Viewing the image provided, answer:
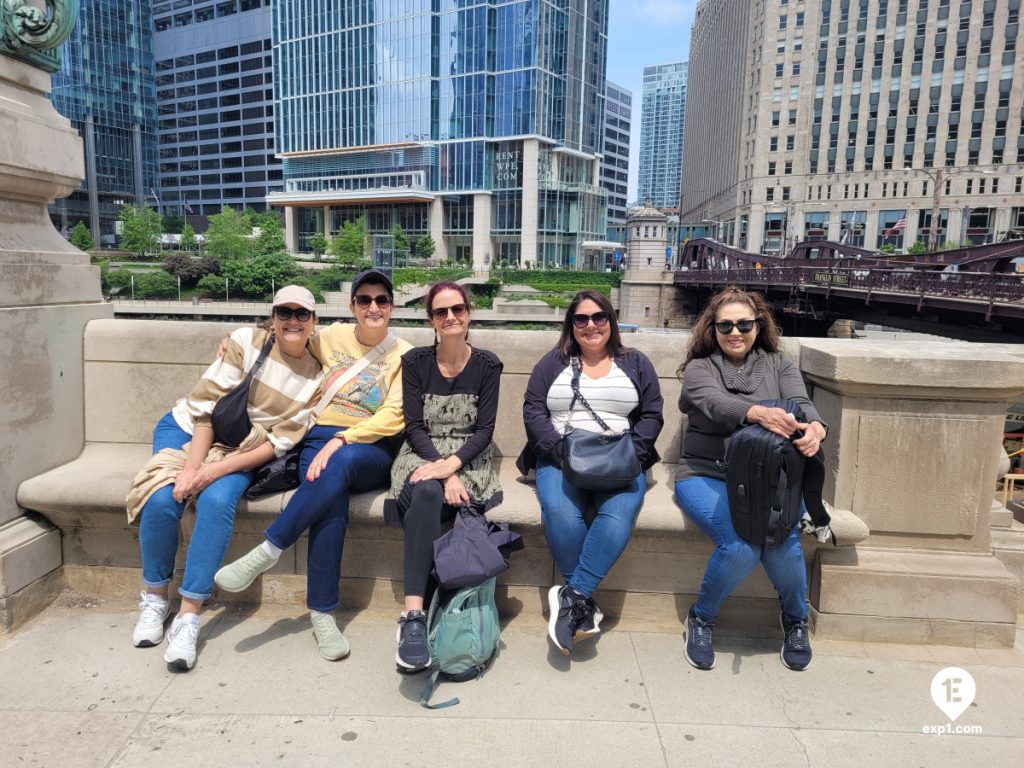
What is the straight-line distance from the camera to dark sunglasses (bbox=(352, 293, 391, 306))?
3570 mm

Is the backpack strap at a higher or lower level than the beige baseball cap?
lower

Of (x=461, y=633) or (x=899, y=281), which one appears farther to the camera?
(x=899, y=281)

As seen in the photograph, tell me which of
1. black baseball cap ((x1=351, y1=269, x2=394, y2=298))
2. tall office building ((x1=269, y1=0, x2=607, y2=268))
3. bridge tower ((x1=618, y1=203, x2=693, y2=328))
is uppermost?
tall office building ((x1=269, y1=0, x2=607, y2=268))

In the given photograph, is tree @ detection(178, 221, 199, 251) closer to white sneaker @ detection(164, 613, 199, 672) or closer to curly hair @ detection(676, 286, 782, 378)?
white sneaker @ detection(164, 613, 199, 672)

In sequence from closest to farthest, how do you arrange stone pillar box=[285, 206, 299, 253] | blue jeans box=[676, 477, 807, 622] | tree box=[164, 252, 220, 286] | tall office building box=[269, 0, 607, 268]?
blue jeans box=[676, 477, 807, 622], tree box=[164, 252, 220, 286], tall office building box=[269, 0, 607, 268], stone pillar box=[285, 206, 299, 253]

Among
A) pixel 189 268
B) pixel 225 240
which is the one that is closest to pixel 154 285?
pixel 189 268

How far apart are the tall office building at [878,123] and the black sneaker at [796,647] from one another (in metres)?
87.5

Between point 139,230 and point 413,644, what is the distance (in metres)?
74.7

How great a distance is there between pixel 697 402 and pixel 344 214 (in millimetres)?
85713

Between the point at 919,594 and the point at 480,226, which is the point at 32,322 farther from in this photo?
the point at 480,226

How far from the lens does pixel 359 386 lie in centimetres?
363

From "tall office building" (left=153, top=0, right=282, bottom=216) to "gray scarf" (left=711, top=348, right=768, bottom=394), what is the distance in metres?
113

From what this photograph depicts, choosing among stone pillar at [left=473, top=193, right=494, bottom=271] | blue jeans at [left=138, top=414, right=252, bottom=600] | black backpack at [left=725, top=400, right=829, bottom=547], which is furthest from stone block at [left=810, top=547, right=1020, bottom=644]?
stone pillar at [left=473, top=193, right=494, bottom=271]

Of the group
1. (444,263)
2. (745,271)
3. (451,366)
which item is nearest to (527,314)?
(745,271)
